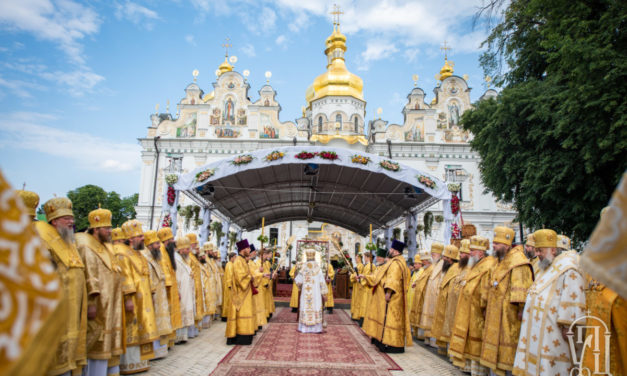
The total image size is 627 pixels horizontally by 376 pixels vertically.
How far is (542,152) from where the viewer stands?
434 inches

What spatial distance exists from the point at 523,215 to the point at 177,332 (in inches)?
407

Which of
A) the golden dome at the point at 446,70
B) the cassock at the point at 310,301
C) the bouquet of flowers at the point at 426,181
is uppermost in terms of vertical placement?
the golden dome at the point at 446,70

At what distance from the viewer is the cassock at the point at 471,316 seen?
17.8 feet

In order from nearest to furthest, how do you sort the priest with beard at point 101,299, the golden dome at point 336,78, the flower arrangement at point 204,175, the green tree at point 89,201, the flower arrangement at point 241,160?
the priest with beard at point 101,299
the flower arrangement at point 204,175
the flower arrangement at point 241,160
the golden dome at point 336,78
the green tree at point 89,201

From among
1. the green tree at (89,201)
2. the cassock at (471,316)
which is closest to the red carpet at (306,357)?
the cassock at (471,316)

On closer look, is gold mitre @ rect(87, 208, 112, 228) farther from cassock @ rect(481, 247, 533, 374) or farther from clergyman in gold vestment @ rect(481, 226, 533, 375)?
cassock @ rect(481, 247, 533, 374)

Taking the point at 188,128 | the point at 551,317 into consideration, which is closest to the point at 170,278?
the point at 551,317

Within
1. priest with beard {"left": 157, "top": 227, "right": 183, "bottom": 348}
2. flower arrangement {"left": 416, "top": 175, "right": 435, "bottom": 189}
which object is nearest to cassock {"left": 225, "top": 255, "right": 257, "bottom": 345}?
priest with beard {"left": 157, "top": 227, "right": 183, "bottom": 348}

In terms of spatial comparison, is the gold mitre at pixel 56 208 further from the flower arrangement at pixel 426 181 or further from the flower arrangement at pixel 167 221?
the flower arrangement at pixel 426 181

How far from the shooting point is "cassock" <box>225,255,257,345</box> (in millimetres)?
7242

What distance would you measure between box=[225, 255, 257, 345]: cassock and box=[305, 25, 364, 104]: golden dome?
84.7ft

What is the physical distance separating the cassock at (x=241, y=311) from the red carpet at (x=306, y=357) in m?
0.27

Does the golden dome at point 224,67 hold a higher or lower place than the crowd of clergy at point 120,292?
higher

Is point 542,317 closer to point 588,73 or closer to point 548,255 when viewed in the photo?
point 548,255
